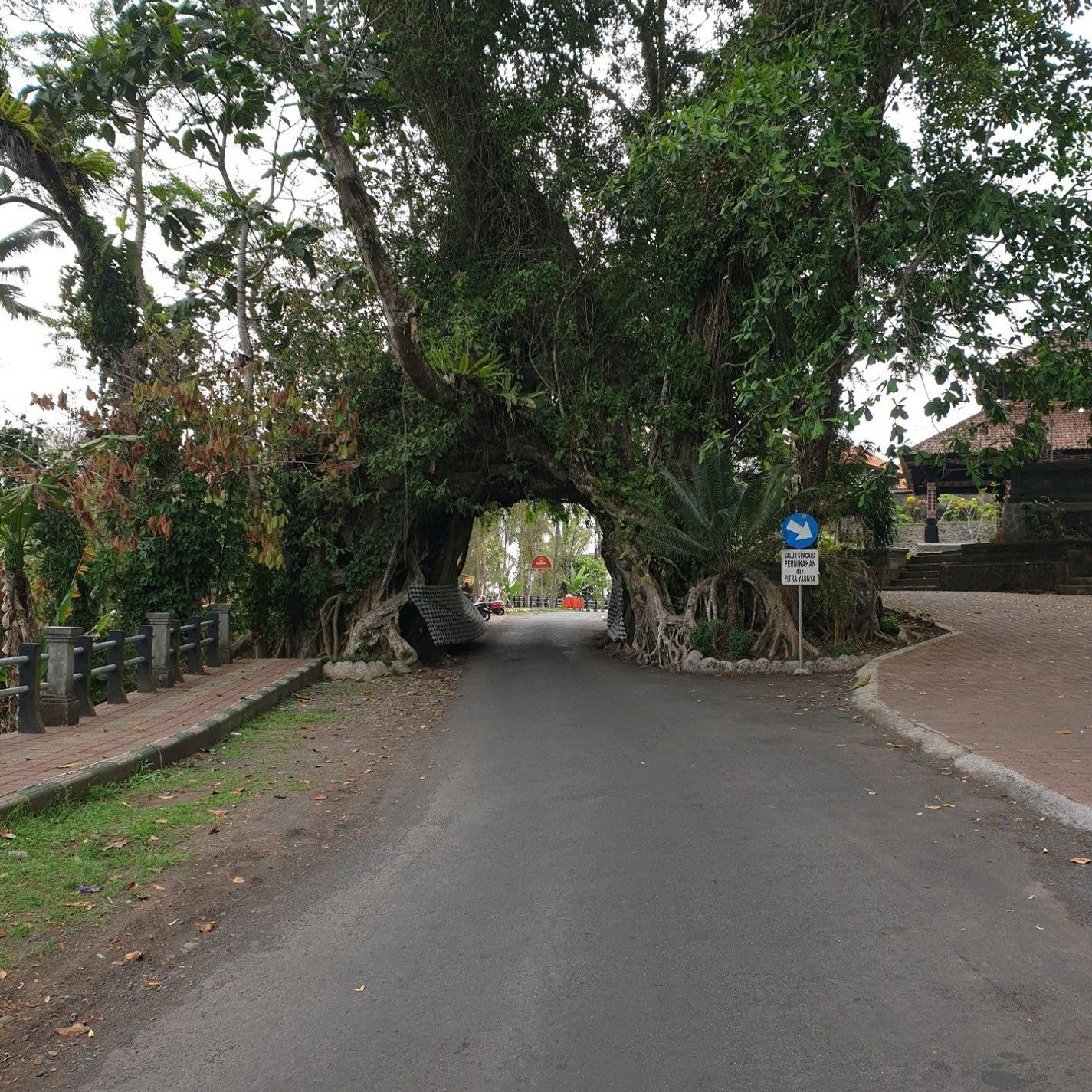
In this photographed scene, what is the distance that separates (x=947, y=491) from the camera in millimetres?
39250

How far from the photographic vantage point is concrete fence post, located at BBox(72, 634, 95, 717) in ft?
32.8

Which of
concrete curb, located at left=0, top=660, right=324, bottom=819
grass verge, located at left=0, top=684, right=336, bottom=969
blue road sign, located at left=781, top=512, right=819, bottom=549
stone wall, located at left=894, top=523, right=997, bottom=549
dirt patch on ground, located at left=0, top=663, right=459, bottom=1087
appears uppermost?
stone wall, located at left=894, top=523, right=997, bottom=549

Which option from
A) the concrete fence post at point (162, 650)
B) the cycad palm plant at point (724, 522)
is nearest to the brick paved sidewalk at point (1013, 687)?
the cycad palm plant at point (724, 522)

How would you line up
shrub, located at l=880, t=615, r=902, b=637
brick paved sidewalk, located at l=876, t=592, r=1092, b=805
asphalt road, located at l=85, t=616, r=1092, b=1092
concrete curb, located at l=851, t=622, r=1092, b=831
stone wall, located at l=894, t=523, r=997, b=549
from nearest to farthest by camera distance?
1. asphalt road, located at l=85, t=616, r=1092, b=1092
2. concrete curb, located at l=851, t=622, r=1092, b=831
3. brick paved sidewalk, located at l=876, t=592, r=1092, b=805
4. shrub, located at l=880, t=615, r=902, b=637
5. stone wall, located at l=894, t=523, r=997, b=549

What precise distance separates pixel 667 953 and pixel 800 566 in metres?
10.8

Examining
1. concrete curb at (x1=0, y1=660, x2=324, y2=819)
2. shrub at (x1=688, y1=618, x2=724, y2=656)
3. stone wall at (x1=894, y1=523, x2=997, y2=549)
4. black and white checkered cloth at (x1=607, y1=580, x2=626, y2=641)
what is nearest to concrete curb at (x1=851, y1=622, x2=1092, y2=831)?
shrub at (x1=688, y1=618, x2=724, y2=656)

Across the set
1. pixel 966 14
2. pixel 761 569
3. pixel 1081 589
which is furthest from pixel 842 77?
pixel 1081 589

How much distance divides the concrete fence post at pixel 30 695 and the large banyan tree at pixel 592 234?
6260mm

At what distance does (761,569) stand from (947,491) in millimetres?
25813

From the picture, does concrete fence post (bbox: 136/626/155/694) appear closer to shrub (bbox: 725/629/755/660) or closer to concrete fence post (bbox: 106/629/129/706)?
concrete fence post (bbox: 106/629/129/706)

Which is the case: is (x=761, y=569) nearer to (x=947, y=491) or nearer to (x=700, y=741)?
(x=700, y=741)

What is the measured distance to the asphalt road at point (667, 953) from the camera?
3363 millimetres

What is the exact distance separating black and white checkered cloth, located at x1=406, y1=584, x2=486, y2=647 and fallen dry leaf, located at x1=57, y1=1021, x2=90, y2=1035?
15.6m

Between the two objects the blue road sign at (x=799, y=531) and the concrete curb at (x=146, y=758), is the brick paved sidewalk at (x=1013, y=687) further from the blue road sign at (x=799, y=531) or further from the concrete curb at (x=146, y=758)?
the concrete curb at (x=146, y=758)
